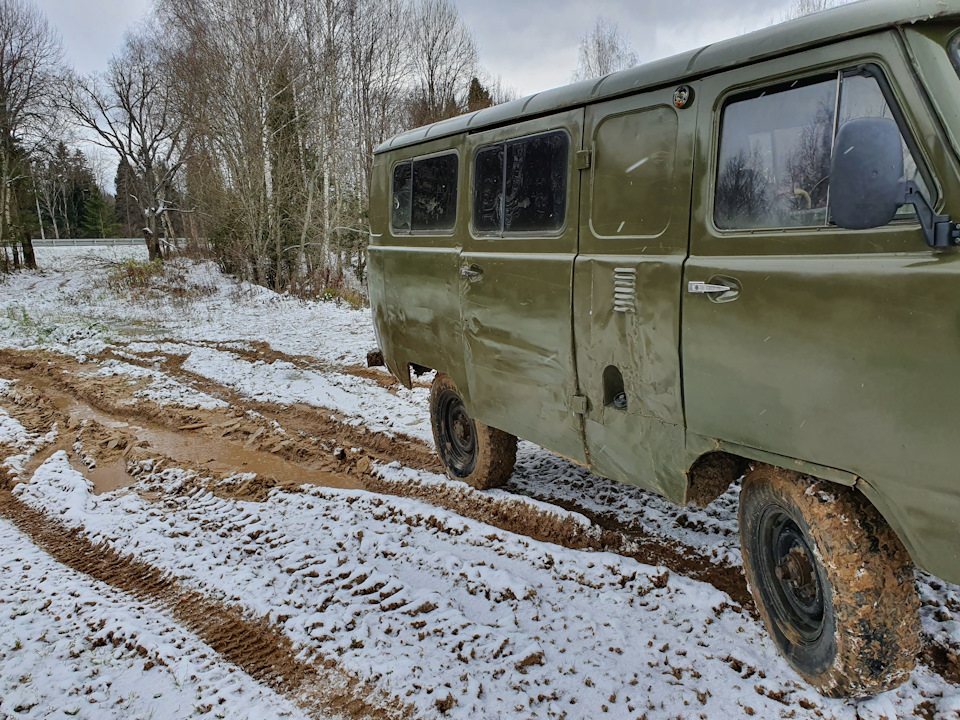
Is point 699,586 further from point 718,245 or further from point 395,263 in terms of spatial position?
point 395,263

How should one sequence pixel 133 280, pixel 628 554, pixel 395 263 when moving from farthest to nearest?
1. pixel 133 280
2. pixel 395 263
3. pixel 628 554

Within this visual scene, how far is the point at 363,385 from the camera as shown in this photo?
8508mm

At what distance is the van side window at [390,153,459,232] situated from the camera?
16.2 feet

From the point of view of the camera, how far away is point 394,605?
11.8ft

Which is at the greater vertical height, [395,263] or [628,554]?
[395,263]

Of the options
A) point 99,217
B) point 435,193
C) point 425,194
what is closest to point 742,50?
point 435,193

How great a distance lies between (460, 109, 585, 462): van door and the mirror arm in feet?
6.01

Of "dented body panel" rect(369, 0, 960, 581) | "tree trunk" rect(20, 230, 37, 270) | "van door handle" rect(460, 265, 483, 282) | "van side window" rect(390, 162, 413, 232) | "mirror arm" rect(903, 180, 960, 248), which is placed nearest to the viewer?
"mirror arm" rect(903, 180, 960, 248)

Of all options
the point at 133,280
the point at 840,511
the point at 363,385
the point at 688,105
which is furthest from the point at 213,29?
the point at 840,511

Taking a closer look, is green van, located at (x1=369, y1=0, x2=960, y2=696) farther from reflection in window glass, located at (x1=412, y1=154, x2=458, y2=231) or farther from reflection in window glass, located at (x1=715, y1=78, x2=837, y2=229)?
reflection in window glass, located at (x1=412, y1=154, x2=458, y2=231)

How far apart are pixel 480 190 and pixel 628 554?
2650mm

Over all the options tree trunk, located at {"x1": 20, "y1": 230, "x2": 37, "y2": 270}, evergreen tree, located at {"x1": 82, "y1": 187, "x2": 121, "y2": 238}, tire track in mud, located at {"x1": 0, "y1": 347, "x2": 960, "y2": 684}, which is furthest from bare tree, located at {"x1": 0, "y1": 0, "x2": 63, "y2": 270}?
evergreen tree, located at {"x1": 82, "y1": 187, "x2": 121, "y2": 238}

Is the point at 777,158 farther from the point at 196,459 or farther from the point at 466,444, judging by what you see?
the point at 196,459

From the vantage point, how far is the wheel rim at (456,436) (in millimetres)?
5406
